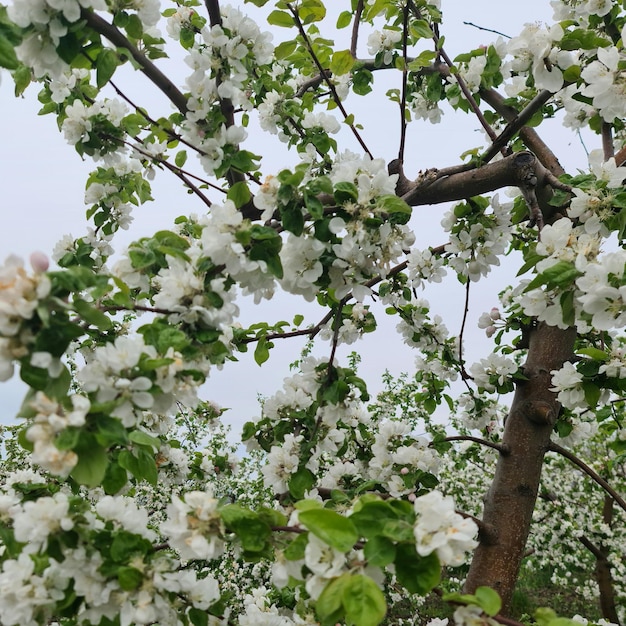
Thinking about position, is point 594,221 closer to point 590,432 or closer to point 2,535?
point 590,432

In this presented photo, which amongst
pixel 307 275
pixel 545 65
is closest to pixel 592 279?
pixel 307 275

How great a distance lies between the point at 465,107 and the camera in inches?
110

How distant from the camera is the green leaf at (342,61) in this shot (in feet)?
6.54

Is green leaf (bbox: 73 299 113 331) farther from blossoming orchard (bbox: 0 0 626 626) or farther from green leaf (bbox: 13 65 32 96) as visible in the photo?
green leaf (bbox: 13 65 32 96)

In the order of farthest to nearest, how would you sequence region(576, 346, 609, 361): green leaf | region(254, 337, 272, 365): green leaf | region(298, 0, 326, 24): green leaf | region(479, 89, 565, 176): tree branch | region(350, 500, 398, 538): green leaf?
region(479, 89, 565, 176): tree branch
region(254, 337, 272, 365): green leaf
region(298, 0, 326, 24): green leaf
region(576, 346, 609, 361): green leaf
region(350, 500, 398, 538): green leaf

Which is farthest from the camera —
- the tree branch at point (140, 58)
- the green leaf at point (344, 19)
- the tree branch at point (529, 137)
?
the tree branch at point (529, 137)

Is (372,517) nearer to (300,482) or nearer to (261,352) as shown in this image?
(300,482)

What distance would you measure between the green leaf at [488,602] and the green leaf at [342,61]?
1758 mm

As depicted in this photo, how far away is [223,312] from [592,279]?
91 cm

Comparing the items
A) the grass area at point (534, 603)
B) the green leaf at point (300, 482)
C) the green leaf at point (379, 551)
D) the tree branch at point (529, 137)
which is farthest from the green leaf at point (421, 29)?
the grass area at point (534, 603)

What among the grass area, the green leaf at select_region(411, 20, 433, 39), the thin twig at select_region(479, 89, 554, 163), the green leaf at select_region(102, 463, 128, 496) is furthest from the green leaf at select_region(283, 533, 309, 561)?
the grass area

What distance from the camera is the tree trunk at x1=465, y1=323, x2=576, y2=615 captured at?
86.7 inches

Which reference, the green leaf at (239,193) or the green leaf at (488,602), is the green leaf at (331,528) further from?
the green leaf at (239,193)

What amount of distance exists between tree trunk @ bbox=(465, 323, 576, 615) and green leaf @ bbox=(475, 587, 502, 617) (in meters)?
1.14
